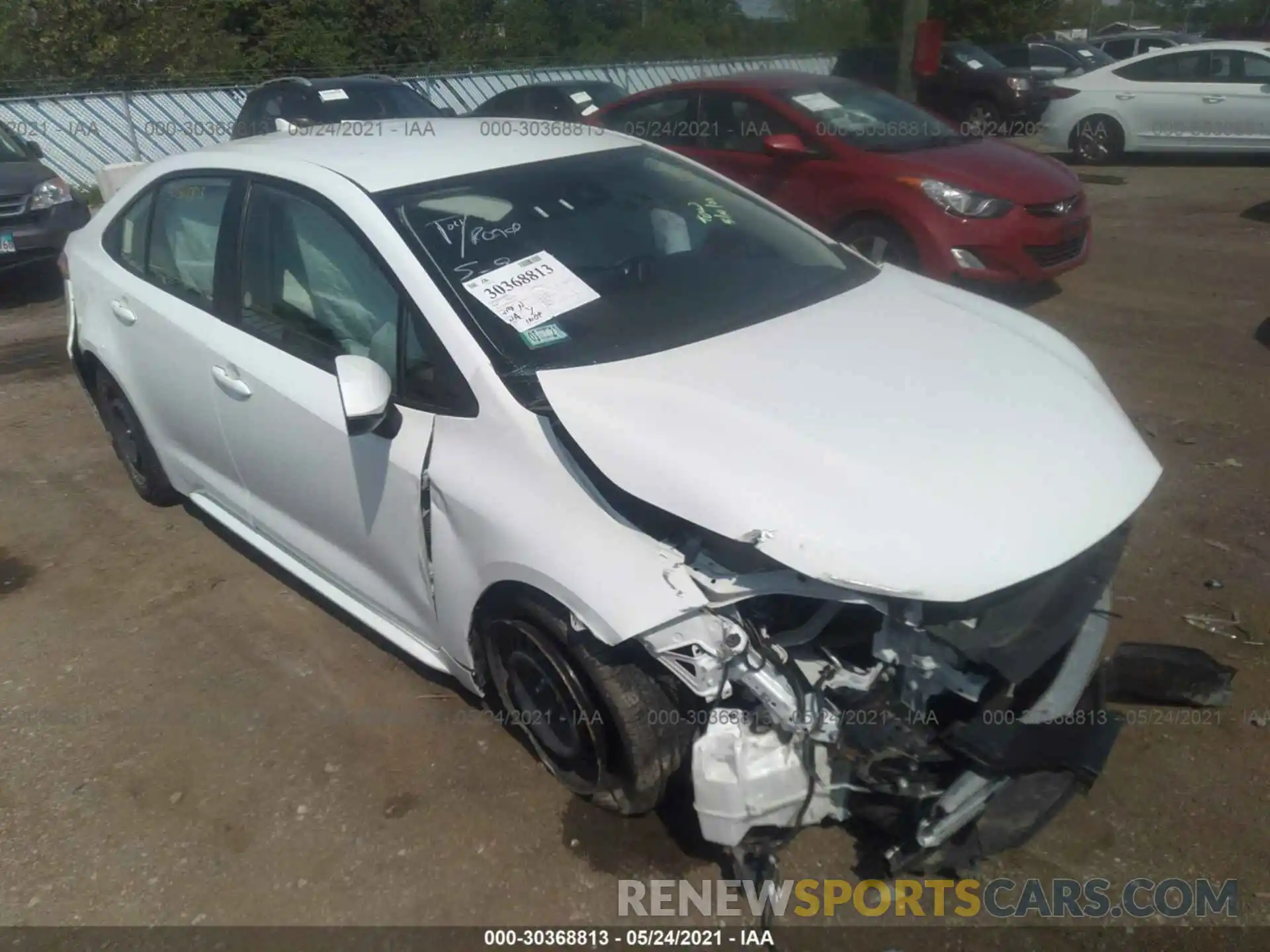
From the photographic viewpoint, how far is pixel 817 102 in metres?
7.11

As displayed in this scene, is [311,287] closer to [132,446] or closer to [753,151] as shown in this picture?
[132,446]

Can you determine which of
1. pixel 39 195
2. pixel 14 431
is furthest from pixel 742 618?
pixel 39 195

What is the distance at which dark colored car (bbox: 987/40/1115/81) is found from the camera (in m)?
18.6

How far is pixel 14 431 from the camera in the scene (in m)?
5.71

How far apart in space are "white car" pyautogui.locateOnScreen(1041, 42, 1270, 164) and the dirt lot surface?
8.50m

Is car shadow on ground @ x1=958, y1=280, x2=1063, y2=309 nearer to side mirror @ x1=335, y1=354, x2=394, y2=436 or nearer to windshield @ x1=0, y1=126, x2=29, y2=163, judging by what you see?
side mirror @ x1=335, y1=354, x2=394, y2=436

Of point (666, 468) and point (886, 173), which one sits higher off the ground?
point (666, 468)

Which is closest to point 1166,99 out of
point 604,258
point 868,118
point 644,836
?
point 868,118

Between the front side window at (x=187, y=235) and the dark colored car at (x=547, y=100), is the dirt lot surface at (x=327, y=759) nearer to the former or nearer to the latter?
the front side window at (x=187, y=235)

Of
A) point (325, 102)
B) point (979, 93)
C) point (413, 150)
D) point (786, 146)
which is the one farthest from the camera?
point (979, 93)

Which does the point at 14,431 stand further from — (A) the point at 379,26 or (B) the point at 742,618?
(A) the point at 379,26

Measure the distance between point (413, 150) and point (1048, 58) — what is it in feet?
63.9

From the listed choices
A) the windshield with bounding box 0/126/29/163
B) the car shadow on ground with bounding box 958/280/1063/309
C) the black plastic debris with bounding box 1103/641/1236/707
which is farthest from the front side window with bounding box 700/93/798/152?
the windshield with bounding box 0/126/29/163

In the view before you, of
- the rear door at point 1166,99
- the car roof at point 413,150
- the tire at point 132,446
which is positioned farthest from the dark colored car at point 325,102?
the rear door at point 1166,99
